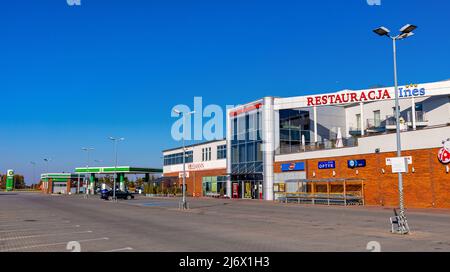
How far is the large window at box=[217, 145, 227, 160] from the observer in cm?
6579

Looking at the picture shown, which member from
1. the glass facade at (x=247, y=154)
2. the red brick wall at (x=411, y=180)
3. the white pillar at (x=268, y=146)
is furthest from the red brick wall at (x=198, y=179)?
the red brick wall at (x=411, y=180)

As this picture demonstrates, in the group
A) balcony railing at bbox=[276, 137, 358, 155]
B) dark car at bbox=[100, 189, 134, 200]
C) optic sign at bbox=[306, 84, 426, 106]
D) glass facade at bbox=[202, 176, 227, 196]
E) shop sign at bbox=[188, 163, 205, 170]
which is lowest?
dark car at bbox=[100, 189, 134, 200]

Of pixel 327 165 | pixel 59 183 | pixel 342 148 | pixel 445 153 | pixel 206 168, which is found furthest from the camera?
pixel 59 183

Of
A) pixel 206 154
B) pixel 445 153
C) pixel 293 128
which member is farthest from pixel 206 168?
pixel 445 153

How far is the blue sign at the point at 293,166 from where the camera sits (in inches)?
1924

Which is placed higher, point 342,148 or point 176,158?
point 176,158

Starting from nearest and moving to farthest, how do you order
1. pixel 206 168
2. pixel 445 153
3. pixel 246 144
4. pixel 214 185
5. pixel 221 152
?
1. pixel 445 153
2. pixel 246 144
3. pixel 221 152
4. pixel 214 185
5. pixel 206 168

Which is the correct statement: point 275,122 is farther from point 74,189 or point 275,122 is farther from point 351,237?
point 74,189

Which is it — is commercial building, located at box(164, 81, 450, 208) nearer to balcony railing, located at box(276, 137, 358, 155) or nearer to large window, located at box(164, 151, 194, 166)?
balcony railing, located at box(276, 137, 358, 155)

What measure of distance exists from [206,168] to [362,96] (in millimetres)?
31330

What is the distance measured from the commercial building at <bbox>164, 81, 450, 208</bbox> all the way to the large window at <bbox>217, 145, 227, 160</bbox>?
2.69 ft

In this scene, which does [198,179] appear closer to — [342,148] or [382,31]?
[342,148]

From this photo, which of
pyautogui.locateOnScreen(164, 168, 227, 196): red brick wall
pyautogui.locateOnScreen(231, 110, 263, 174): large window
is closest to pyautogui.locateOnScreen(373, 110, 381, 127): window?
pyautogui.locateOnScreen(231, 110, 263, 174): large window

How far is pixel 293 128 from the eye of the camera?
5547 centimetres
